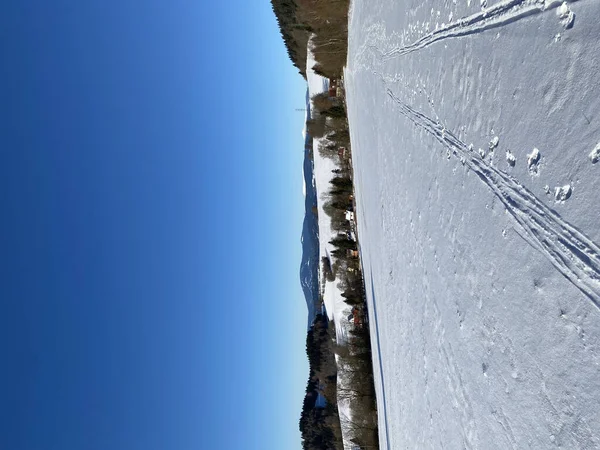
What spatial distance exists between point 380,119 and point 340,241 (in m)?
12.5

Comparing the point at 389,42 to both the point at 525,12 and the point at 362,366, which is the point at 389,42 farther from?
the point at 362,366

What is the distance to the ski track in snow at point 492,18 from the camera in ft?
13.6

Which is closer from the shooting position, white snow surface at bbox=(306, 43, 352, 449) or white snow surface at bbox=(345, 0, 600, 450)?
white snow surface at bbox=(345, 0, 600, 450)

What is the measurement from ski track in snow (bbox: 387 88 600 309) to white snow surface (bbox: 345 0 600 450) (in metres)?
0.01

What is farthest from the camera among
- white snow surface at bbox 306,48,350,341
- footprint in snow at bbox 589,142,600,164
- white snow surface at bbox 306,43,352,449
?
white snow surface at bbox 306,48,350,341

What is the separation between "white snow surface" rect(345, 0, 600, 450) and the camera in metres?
3.52

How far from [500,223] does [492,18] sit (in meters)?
2.26

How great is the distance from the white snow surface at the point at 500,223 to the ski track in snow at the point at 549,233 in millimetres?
15

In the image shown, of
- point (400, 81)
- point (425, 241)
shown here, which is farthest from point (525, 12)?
point (400, 81)

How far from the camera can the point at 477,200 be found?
548 centimetres

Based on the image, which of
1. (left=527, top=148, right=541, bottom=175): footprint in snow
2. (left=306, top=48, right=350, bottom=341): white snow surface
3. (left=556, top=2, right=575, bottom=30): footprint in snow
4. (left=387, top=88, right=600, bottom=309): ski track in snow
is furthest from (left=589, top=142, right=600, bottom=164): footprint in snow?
(left=306, top=48, right=350, bottom=341): white snow surface

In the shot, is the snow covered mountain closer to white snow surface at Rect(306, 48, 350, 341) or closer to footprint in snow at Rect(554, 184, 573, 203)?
white snow surface at Rect(306, 48, 350, 341)

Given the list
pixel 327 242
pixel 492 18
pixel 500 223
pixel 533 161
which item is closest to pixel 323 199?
pixel 327 242

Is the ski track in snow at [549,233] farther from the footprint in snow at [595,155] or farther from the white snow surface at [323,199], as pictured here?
the white snow surface at [323,199]
